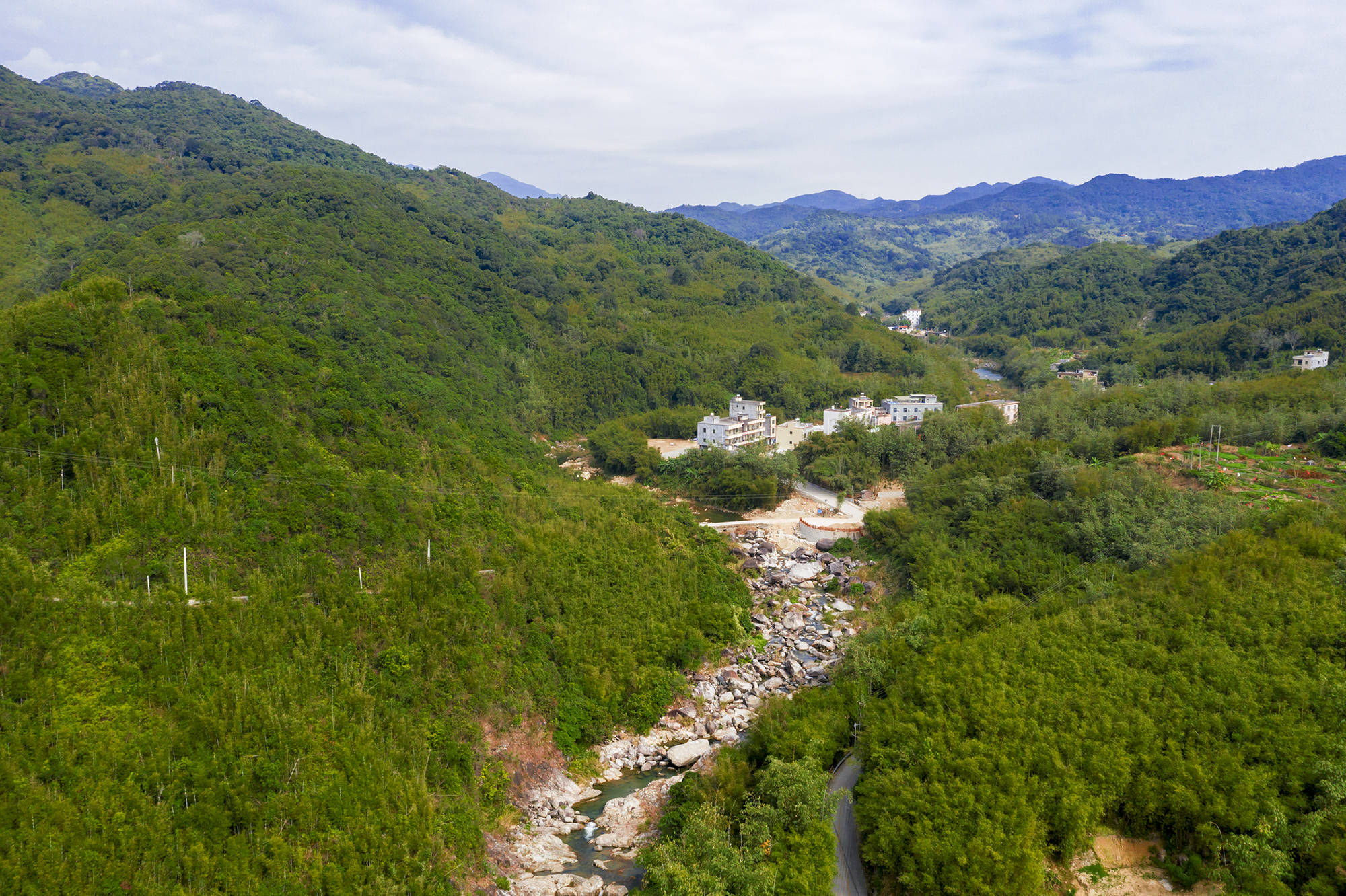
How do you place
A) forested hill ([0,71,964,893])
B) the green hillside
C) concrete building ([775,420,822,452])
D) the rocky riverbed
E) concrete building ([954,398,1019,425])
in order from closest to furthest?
the green hillside → forested hill ([0,71,964,893]) → the rocky riverbed → concrete building ([775,420,822,452]) → concrete building ([954,398,1019,425])

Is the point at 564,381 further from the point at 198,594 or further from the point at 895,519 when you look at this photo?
the point at 198,594

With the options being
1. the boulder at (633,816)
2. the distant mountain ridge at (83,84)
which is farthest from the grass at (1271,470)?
the distant mountain ridge at (83,84)

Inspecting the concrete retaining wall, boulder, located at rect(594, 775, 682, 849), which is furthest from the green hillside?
the concrete retaining wall

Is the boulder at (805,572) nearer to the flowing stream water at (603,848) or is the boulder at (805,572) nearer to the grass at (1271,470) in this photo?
the flowing stream water at (603,848)

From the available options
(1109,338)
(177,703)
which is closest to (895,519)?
(177,703)

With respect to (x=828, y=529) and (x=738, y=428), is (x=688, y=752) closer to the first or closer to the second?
(x=828, y=529)

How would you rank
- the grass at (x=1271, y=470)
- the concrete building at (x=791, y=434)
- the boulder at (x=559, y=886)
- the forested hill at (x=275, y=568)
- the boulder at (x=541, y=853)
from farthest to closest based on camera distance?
the concrete building at (x=791, y=434), the grass at (x=1271, y=470), the boulder at (x=541, y=853), the boulder at (x=559, y=886), the forested hill at (x=275, y=568)

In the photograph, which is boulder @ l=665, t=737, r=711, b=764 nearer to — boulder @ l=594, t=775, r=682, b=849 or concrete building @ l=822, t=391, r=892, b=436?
boulder @ l=594, t=775, r=682, b=849
